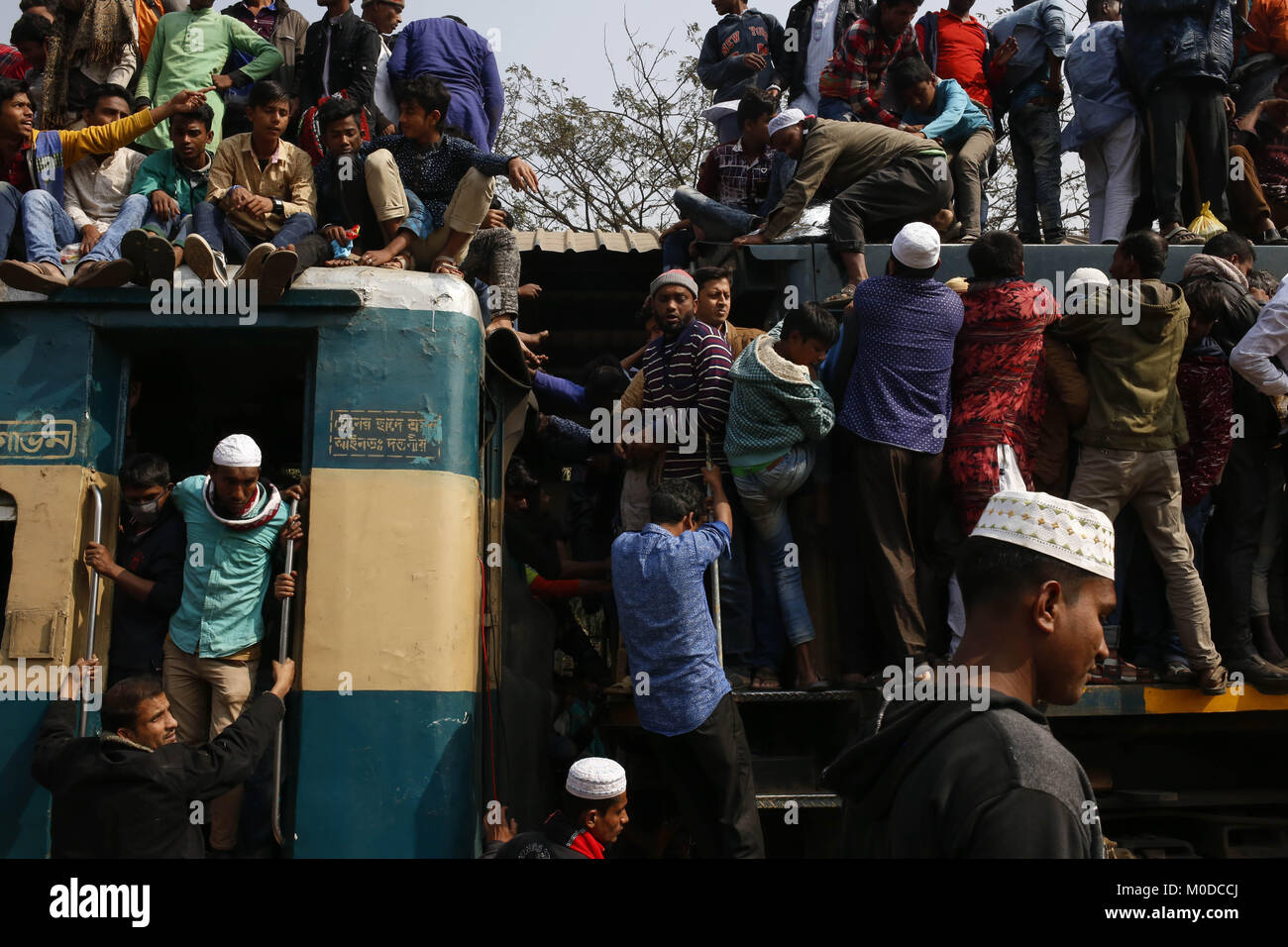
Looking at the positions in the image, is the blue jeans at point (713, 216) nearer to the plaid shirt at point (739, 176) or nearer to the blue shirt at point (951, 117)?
the plaid shirt at point (739, 176)

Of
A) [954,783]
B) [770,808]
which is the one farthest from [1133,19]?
[954,783]

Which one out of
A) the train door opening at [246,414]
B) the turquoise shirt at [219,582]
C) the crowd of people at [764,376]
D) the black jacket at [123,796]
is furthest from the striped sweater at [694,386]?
the black jacket at [123,796]

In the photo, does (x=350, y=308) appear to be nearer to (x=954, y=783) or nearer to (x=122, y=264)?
(x=122, y=264)

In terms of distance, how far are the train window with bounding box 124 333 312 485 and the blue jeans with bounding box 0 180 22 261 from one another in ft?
2.69

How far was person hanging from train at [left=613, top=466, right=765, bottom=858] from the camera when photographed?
520 centimetres

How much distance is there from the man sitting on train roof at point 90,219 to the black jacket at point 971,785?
464cm

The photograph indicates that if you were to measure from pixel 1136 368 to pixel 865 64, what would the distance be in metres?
3.34

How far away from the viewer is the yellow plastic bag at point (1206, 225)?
25.5 feet

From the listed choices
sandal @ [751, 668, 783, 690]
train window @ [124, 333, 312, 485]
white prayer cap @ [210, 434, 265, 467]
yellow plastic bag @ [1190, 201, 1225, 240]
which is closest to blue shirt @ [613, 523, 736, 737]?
sandal @ [751, 668, 783, 690]

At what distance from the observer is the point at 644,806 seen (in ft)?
20.4

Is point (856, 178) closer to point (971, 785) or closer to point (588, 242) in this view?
point (588, 242)

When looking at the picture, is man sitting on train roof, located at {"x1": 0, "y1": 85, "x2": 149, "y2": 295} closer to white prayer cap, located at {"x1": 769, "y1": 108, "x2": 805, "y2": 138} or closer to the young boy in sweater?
the young boy in sweater

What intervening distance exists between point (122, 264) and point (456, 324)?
156cm

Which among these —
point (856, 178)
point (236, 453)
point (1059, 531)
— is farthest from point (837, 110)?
point (1059, 531)
